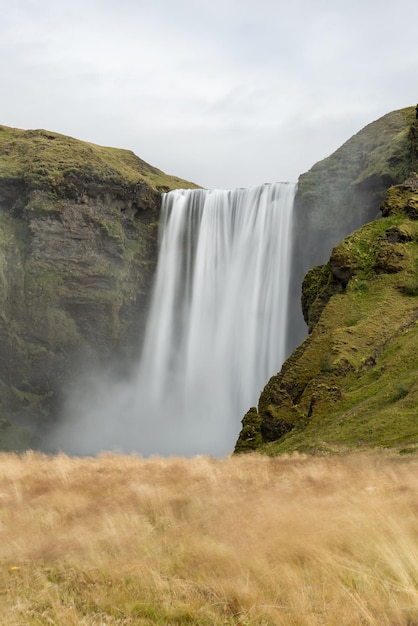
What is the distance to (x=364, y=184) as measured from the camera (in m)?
49.2

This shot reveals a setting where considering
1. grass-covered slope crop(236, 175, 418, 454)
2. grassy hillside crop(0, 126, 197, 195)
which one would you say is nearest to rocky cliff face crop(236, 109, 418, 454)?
grass-covered slope crop(236, 175, 418, 454)

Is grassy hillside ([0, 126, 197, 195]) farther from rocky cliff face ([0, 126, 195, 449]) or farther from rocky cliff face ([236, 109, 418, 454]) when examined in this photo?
rocky cliff face ([236, 109, 418, 454])

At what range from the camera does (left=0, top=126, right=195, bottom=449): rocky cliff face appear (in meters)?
62.0

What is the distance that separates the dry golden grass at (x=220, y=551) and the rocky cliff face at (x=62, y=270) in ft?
180

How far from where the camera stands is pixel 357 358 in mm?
21625

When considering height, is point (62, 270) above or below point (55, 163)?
below

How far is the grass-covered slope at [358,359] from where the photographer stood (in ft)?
54.0

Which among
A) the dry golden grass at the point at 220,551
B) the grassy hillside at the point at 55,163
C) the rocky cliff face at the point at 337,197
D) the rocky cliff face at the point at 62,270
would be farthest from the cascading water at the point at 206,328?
the dry golden grass at the point at 220,551

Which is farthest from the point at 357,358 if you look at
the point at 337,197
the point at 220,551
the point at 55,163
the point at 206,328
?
the point at 55,163

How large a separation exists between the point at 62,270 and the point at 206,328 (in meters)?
18.2

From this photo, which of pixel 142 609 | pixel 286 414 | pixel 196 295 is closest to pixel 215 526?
pixel 142 609

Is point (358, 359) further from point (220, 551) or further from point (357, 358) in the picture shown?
point (220, 551)

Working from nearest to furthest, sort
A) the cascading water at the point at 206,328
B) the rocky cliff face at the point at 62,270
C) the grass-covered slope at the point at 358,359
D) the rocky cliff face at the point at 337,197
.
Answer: the grass-covered slope at the point at 358,359, the rocky cliff face at the point at 337,197, the cascading water at the point at 206,328, the rocky cliff face at the point at 62,270

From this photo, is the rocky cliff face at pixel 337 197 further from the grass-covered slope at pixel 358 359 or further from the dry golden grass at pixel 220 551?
the dry golden grass at pixel 220 551
